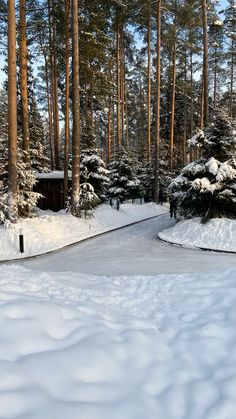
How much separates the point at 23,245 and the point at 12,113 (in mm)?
5224

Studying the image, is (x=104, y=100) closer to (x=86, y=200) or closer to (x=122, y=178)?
(x=122, y=178)

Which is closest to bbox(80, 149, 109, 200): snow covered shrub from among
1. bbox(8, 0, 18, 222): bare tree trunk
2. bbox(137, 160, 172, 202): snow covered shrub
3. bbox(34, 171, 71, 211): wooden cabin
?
bbox(34, 171, 71, 211): wooden cabin

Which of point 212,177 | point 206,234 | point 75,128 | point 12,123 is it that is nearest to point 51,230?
point 12,123

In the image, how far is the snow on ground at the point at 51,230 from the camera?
11.8m

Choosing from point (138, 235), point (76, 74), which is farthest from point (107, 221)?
point (76, 74)

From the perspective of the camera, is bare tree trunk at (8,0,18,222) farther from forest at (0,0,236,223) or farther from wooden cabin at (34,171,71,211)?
wooden cabin at (34,171,71,211)

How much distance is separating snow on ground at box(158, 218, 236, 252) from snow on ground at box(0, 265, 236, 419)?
5369mm

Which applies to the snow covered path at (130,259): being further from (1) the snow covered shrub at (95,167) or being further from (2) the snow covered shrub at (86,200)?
(1) the snow covered shrub at (95,167)

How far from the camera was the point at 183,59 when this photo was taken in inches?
1329

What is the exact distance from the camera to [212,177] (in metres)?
13.3

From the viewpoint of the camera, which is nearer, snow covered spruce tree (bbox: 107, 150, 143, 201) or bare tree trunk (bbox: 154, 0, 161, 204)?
bare tree trunk (bbox: 154, 0, 161, 204)

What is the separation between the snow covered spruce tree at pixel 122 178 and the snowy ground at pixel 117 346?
1878 centimetres

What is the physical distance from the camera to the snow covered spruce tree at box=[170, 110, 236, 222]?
12.8 metres

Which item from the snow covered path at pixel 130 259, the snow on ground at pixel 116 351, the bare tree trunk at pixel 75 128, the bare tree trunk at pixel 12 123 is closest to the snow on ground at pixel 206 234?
the snow covered path at pixel 130 259
